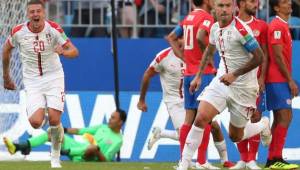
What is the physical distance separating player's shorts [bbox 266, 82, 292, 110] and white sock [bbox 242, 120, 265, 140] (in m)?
0.35

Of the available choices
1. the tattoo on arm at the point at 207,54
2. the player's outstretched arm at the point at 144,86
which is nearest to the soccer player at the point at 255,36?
the tattoo on arm at the point at 207,54

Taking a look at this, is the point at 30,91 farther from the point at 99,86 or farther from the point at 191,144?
the point at 99,86

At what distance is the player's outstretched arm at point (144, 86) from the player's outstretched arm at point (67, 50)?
2699mm

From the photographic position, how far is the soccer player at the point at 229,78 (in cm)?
1547

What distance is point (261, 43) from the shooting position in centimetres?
1711

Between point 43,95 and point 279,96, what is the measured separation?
306cm

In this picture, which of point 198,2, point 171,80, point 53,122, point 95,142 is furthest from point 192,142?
point 95,142

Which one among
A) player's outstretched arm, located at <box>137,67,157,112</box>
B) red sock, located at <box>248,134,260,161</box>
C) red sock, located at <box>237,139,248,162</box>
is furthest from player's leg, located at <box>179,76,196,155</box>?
player's outstretched arm, located at <box>137,67,157,112</box>

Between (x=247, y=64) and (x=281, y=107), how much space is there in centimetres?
176

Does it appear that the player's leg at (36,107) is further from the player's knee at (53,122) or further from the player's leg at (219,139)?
the player's leg at (219,139)

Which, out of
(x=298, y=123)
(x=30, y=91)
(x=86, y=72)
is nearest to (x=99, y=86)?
(x=86, y=72)

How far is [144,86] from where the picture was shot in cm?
2025

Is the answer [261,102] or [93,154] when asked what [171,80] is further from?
[261,102]

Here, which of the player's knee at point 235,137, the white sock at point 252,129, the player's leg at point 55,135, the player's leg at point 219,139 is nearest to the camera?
the player's knee at point 235,137
